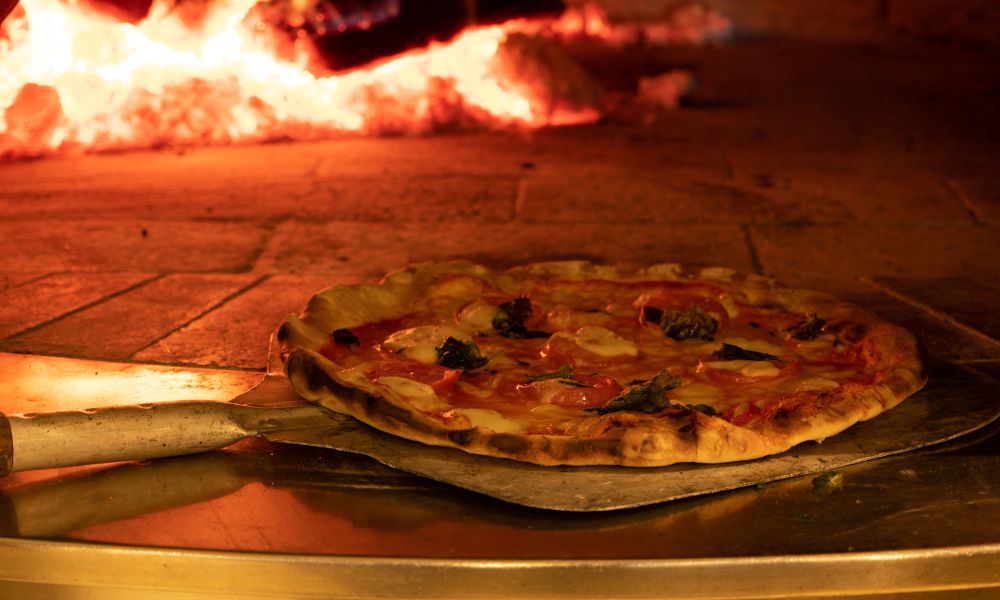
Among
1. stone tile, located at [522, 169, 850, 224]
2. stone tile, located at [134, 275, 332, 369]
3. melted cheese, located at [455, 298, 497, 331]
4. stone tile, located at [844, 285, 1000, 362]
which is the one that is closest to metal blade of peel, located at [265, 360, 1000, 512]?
stone tile, located at [844, 285, 1000, 362]

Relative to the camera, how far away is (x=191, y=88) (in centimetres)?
684

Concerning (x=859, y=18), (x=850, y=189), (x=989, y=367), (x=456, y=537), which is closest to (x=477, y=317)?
(x=456, y=537)

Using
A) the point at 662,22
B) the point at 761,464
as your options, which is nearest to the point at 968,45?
the point at 662,22

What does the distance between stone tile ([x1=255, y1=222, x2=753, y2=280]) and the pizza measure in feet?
2.67

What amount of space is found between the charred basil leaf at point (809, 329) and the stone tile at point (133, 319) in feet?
6.27

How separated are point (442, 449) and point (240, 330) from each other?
1.31 m

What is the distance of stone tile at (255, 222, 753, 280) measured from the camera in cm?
439

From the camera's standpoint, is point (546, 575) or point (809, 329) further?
point (809, 329)

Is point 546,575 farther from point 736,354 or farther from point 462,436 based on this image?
point 736,354

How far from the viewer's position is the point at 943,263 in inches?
171

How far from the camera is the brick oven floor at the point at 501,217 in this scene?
3.78 meters

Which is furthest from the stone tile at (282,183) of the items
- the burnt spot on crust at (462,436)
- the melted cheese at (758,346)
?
the burnt spot on crust at (462,436)

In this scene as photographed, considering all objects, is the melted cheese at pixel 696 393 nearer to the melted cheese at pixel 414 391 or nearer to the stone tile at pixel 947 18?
the melted cheese at pixel 414 391

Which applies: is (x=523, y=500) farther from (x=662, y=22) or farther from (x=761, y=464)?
(x=662, y=22)
